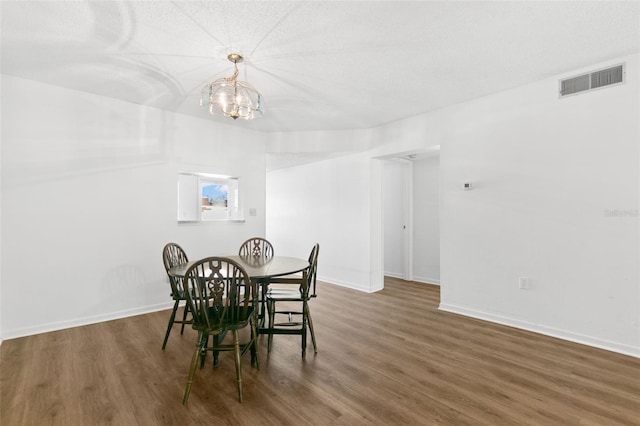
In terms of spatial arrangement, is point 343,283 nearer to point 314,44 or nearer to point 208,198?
point 208,198

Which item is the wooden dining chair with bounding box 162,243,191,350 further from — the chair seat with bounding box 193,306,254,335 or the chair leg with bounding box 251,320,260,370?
the chair leg with bounding box 251,320,260,370

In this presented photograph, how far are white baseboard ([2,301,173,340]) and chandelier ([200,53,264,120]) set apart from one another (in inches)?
110

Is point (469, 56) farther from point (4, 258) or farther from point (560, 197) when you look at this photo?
point (4, 258)

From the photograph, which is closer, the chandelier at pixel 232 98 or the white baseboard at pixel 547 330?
the chandelier at pixel 232 98

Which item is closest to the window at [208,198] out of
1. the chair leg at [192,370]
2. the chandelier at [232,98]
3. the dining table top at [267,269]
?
the dining table top at [267,269]

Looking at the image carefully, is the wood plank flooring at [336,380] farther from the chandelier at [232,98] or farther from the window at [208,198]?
the chandelier at [232,98]

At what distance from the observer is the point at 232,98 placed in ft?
8.70

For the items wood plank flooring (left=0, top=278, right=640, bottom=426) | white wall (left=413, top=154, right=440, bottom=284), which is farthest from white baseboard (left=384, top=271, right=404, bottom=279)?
wood plank flooring (left=0, top=278, right=640, bottom=426)

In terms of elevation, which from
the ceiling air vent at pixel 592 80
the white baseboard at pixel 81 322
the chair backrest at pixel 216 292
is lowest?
the white baseboard at pixel 81 322

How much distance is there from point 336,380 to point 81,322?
310cm

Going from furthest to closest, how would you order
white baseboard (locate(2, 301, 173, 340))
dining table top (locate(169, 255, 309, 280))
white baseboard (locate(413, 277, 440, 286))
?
white baseboard (locate(413, 277, 440, 286)) < white baseboard (locate(2, 301, 173, 340)) < dining table top (locate(169, 255, 309, 280))

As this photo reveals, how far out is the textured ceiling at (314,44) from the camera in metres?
2.13

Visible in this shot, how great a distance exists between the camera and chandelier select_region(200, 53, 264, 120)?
260cm

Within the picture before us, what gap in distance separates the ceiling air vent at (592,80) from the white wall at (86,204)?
4513 mm
